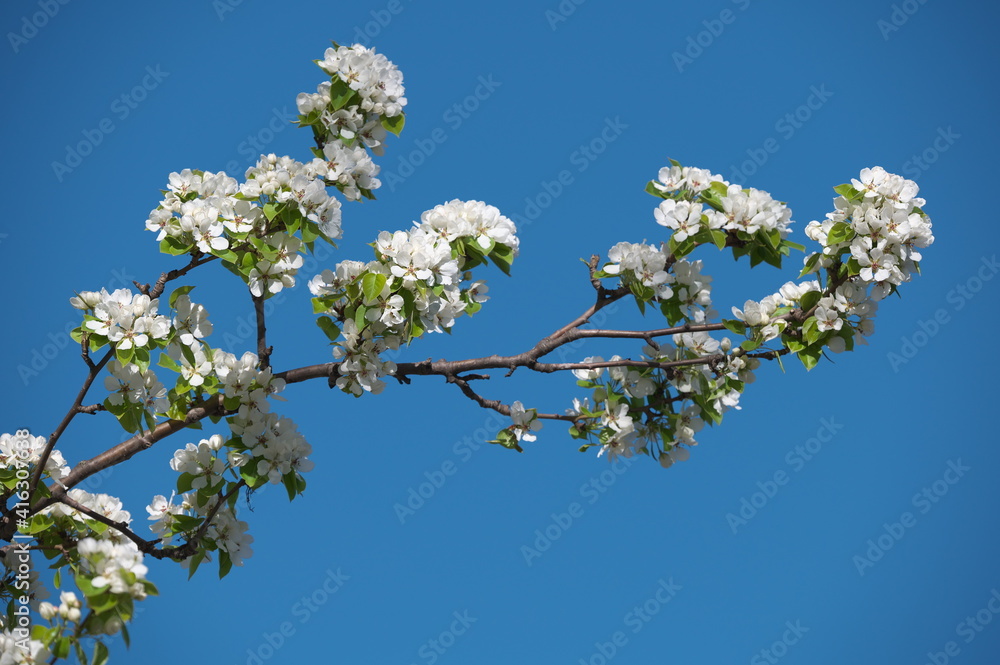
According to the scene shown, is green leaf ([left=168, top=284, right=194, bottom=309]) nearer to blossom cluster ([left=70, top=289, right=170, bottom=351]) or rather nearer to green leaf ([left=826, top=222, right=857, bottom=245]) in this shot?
blossom cluster ([left=70, top=289, right=170, bottom=351])

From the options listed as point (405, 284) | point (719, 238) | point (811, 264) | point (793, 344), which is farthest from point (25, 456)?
point (811, 264)

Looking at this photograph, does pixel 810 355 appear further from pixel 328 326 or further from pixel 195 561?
pixel 195 561

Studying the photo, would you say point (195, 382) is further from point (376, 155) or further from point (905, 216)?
point (905, 216)

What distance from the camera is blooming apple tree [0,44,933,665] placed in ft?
10.3

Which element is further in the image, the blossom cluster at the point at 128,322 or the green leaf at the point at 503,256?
the green leaf at the point at 503,256

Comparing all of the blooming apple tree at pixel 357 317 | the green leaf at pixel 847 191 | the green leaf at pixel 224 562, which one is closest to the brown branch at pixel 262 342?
the blooming apple tree at pixel 357 317

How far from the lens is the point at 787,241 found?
3420 mm

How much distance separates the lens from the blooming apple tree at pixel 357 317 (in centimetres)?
312

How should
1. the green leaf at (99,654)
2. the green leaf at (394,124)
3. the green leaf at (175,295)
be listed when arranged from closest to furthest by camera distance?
the green leaf at (99,654) → the green leaf at (175,295) → the green leaf at (394,124)

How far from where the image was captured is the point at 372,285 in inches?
118

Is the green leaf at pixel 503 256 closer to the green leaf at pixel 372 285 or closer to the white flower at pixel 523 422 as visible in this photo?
the green leaf at pixel 372 285

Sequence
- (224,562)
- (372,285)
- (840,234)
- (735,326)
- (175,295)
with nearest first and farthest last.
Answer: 1. (372,285)
2. (175,295)
3. (840,234)
4. (735,326)
5. (224,562)

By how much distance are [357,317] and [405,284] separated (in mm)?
182

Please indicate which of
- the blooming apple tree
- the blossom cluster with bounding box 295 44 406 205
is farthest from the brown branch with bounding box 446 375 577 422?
the blossom cluster with bounding box 295 44 406 205
